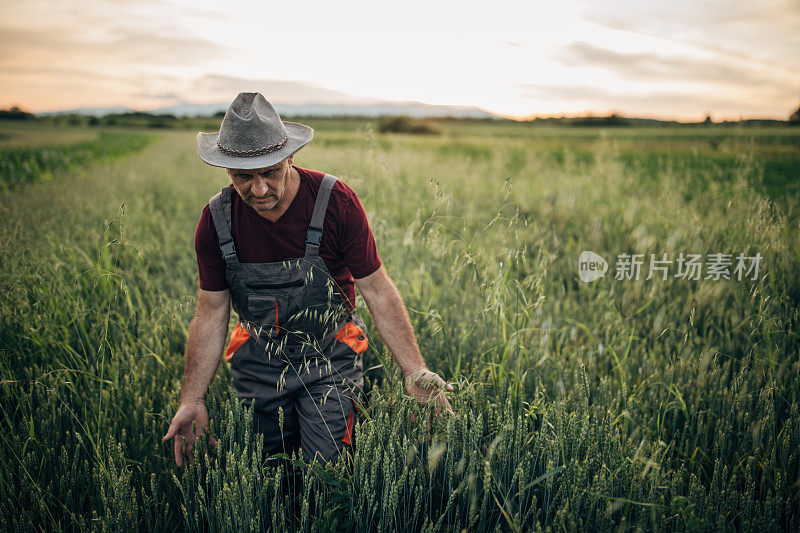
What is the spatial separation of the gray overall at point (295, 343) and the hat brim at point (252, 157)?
0.20 m

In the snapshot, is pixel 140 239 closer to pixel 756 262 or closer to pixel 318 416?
pixel 318 416

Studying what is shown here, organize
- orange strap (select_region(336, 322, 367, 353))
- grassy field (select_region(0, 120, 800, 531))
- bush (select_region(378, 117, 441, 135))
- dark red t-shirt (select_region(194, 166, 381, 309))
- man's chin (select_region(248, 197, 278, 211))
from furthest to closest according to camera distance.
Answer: bush (select_region(378, 117, 441, 135))
orange strap (select_region(336, 322, 367, 353))
dark red t-shirt (select_region(194, 166, 381, 309))
man's chin (select_region(248, 197, 278, 211))
grassy field (select_region(0, 120, 800, 531))

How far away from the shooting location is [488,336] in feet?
6.87

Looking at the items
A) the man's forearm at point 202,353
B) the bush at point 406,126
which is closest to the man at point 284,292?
the man's forearm at point 202,353

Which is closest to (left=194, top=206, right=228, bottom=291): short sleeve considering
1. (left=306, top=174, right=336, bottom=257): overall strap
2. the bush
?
(left=306, top=174, right=336, bottom=257): overall strap

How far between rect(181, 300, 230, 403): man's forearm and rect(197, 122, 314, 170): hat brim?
27.0 inches

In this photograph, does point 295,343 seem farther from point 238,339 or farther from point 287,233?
point 287,233

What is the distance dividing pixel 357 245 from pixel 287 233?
33cm

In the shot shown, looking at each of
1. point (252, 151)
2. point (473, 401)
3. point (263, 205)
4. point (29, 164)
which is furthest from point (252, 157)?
point (29, 164)

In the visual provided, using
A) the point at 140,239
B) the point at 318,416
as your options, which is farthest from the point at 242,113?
the point at 140,239

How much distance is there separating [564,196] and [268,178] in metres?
4.70

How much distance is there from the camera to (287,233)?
6.14ft

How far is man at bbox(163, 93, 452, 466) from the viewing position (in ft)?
5.72

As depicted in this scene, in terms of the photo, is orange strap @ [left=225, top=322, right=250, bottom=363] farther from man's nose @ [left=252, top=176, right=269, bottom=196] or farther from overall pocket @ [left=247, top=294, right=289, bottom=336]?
man's nose @ [left=252, top=176, right=269, bottom=196]
